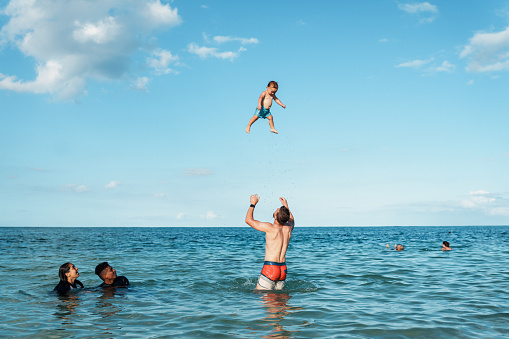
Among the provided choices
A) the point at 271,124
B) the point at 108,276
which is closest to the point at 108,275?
the point at 108,276

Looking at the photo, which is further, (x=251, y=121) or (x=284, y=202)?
(x=251, y=121)

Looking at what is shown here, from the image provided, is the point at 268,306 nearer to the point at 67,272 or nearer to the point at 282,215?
the point at 282,215

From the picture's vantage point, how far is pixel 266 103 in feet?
31.4

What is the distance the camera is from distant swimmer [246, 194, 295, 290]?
8.98 m

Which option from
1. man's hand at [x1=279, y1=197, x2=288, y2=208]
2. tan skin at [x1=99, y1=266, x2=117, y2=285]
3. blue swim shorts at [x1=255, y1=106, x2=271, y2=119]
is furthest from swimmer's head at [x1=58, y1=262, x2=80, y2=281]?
blue swim shorts at [x1=255, y1=106, x2=271, y2=119]

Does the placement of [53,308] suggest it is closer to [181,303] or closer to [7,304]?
[7,304]

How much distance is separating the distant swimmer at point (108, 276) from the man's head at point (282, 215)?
4.94 metres

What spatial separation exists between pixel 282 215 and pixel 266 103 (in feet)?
8.66

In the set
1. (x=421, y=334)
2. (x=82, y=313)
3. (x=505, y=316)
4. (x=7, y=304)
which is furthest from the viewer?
(x=7, y=304)

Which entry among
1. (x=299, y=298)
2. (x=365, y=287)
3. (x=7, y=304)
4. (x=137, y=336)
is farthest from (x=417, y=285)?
(x=7, y=304)

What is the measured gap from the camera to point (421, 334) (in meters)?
6.90

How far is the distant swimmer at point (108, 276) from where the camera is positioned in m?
10.8

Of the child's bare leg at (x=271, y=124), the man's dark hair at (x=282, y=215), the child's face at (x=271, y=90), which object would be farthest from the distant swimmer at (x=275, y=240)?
the child's face at (x=271, y=90)

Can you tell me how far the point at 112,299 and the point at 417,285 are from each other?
27.6ft
